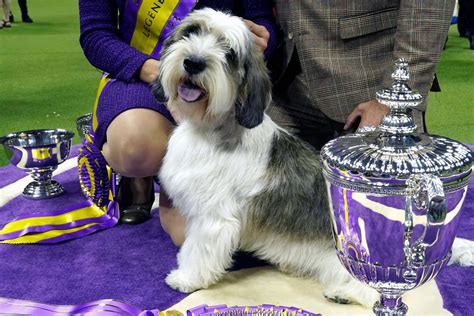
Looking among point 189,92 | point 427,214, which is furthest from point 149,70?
point 427,214

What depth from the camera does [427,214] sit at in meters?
1.25

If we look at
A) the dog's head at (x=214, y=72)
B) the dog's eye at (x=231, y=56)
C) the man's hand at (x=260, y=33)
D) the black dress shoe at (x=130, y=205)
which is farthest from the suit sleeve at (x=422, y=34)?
the black dress shoe at (x=130, y=205)

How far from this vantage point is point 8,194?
3.01m

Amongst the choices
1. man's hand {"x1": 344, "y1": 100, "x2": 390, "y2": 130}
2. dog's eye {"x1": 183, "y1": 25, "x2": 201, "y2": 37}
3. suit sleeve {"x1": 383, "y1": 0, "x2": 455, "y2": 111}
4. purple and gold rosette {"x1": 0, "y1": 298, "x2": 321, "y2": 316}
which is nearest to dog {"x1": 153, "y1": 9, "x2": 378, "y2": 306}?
dog's eye {"x1": 183, "y1": 25, "x2": 201, "y2": 37}

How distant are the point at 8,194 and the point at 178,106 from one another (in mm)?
1486

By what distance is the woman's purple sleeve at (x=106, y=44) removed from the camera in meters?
2.37

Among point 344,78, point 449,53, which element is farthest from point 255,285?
point 449,53

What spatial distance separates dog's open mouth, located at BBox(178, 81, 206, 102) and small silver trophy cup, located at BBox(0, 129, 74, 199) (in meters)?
1.35

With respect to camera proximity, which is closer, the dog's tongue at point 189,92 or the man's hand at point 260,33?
the dog's tongue at point 189,92

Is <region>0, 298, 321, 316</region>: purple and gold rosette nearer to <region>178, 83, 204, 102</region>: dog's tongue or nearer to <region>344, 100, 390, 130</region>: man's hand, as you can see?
<region>178, 83, 204, 102</region>: dog's tongue

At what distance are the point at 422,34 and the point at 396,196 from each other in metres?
1.07

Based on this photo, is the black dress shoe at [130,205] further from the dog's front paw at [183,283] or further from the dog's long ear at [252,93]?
the dog's long ear at [252,93]

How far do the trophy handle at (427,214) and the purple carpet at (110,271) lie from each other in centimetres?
72

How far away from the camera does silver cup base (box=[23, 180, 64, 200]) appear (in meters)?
2.98
